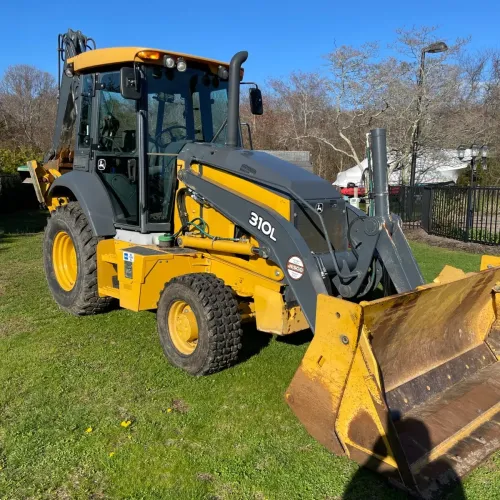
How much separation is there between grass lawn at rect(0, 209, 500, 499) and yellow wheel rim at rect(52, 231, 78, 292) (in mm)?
833

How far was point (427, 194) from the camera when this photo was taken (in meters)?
13.9

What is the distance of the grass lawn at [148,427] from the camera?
3049 millimetres

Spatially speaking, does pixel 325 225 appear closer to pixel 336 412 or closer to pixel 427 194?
pixel 336 412

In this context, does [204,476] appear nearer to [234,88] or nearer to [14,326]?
[234,88]

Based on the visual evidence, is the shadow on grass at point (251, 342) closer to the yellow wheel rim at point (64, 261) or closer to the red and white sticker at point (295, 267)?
the red and white sticker at point (295, 267)

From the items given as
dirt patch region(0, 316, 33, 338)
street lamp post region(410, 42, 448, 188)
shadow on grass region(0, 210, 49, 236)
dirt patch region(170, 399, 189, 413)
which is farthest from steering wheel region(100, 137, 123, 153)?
street lamp post region(410, 42, 448, 188)

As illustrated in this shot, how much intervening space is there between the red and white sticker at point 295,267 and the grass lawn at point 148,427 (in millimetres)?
959

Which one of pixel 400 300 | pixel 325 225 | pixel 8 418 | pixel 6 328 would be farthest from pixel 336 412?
pixel 6 328

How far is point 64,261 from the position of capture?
6.45 metres

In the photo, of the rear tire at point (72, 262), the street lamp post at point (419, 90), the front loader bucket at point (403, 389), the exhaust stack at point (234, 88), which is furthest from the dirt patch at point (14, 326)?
the street lamp post at point (419, 90)

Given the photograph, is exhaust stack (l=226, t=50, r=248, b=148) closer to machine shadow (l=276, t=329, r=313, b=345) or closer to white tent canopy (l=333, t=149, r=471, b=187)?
machine shadow (l=276, t=329, r=313, b=345)

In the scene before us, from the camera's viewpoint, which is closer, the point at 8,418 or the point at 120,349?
the point at 8,418

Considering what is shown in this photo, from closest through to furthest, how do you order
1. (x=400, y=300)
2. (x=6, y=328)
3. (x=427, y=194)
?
(x=400, y=300) < (x=6, y=328) < (x=427, y=194)

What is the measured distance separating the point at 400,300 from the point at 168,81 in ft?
10.7
